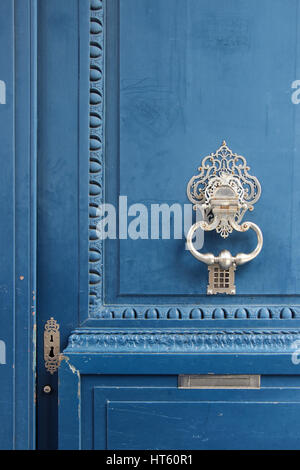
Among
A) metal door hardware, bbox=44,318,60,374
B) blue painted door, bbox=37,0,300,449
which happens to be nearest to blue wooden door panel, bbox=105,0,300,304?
blue painted door, bbox=37,0,300,449

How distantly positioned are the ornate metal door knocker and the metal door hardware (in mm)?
316

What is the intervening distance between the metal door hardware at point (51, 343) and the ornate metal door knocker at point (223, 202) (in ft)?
1.04

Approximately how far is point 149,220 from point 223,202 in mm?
148

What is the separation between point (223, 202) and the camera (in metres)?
0.67

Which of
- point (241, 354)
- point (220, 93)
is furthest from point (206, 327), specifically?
point (220, 93)

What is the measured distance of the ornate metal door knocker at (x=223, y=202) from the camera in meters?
0.67

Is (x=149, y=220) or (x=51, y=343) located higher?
(x=149, y=220)

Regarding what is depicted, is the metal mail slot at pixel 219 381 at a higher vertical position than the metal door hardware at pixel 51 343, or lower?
lower

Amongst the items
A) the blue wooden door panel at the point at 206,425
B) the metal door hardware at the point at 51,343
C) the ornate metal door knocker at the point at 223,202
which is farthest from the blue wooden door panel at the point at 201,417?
the ornate metal door knocker at the point at 223,202

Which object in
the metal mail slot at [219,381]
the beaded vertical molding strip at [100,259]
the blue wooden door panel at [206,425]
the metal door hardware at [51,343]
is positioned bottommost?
the blue wooden door panel at [206,425]

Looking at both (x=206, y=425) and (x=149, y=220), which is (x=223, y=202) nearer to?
(x=149, y=220)

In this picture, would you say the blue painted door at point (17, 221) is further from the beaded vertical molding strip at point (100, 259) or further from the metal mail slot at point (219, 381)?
the metal mail slot at point (219, 381)

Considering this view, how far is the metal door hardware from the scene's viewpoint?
27.6 inches

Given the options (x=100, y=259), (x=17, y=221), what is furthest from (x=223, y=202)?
(x=17, y=221)
